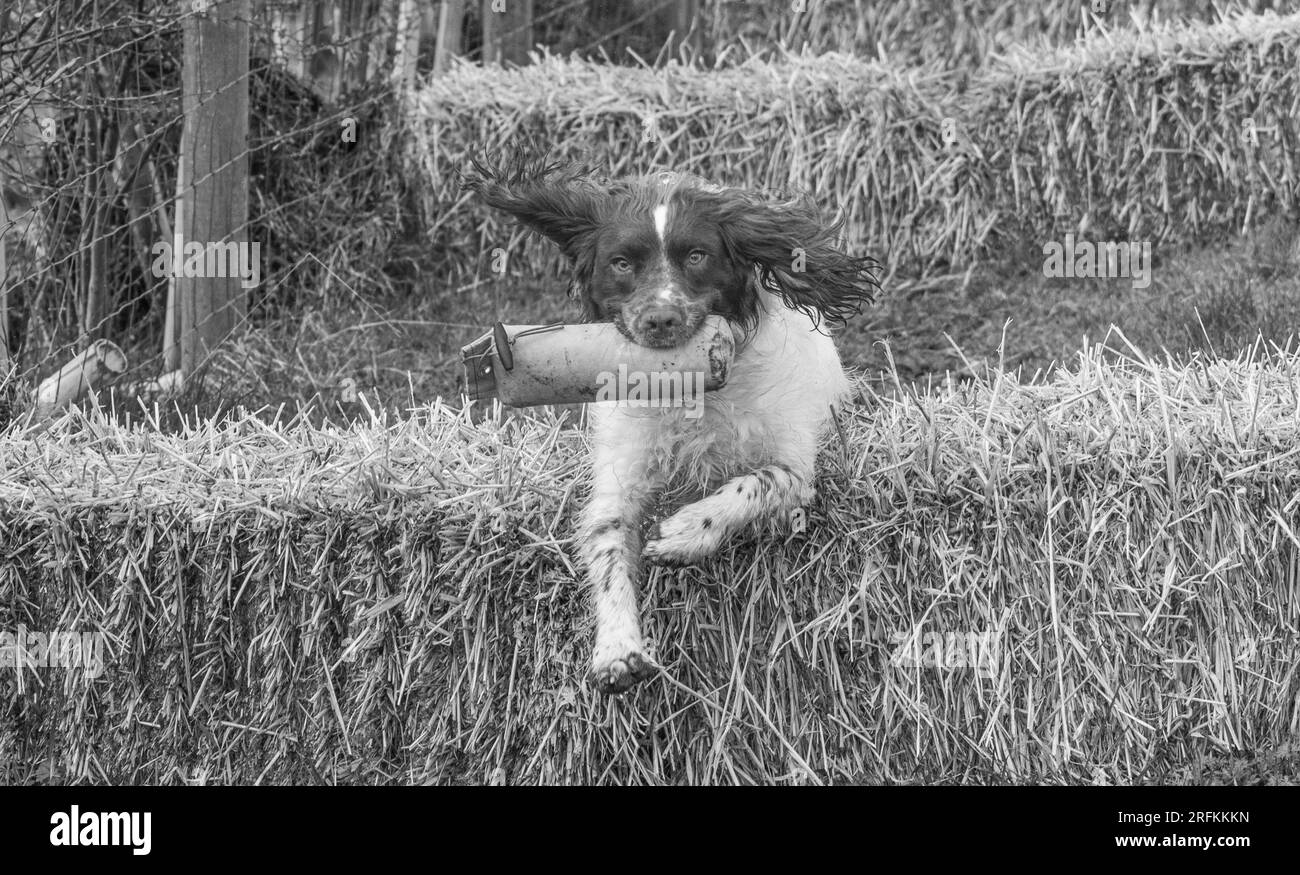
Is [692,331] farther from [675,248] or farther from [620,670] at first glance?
[620,670]

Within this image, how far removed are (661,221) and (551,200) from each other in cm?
39

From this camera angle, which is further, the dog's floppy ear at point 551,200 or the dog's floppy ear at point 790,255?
the dog's floppy ear at point 551,200

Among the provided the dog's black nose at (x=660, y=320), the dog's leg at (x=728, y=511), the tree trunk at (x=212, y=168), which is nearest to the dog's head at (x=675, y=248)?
the dog's black nose at (x=660, y=320)

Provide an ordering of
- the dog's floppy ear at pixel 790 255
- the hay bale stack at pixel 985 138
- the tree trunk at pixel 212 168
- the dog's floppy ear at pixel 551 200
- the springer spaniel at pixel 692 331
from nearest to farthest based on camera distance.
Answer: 1. the springer spaniel at pixel 692 331
2. the dog's floppy ear at pixel 790 255
3. the dog's floppy ear at pixel 551 200
4. the tree trunk at pixel 212 168
5. the hay bale stack at pixel 985 138

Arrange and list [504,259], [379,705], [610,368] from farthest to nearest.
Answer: [504,259] → [379,705] → [610,368]

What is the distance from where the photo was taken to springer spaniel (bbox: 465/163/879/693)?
3.37 meters

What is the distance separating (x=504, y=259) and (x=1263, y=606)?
353 centimetres

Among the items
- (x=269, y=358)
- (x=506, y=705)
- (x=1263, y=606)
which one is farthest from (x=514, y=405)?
(x=269, y=358)

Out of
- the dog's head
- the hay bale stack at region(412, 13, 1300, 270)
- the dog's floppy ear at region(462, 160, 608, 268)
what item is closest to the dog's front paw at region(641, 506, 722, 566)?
the dog's head

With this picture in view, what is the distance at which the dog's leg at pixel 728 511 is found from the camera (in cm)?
331

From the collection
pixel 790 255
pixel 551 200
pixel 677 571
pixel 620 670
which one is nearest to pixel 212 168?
pixel 551 200

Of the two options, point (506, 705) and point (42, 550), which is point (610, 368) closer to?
point (506, 705)

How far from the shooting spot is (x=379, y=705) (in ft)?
11.8

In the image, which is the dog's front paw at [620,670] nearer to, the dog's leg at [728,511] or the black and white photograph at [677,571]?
the black and white photograph at [677,571]
